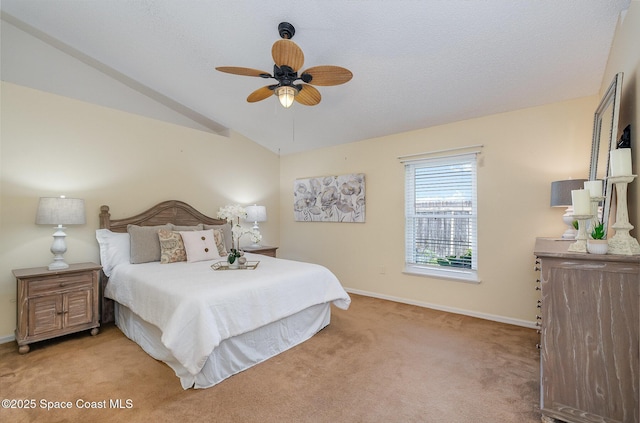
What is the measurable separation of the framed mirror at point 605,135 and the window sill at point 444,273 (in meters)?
1.57

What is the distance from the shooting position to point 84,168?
3.33 meters

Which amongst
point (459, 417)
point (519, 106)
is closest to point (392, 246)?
point (519, 106)

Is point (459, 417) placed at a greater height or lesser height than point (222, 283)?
lesser

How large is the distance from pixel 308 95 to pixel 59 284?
288 centimetres

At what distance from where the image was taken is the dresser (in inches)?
58.6

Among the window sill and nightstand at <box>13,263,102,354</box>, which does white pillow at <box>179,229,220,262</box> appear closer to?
nightstand at <box>13,263,102,354</box>

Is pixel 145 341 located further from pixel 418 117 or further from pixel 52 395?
pixel 418 117

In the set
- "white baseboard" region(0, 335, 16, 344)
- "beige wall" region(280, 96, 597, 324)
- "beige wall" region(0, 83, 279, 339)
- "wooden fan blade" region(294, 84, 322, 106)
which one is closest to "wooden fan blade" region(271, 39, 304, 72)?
"wooden fan blade" region(294, 84, 322, 106)

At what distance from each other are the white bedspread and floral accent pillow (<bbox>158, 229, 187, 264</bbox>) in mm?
145

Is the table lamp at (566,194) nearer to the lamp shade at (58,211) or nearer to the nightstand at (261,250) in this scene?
the nightstand at (261,250)

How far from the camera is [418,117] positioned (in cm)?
371

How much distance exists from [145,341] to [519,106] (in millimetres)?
4407

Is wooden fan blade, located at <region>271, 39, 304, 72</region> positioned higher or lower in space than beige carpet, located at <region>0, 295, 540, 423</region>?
higher

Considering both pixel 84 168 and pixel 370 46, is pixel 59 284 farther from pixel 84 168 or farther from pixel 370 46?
pixel 370 46
